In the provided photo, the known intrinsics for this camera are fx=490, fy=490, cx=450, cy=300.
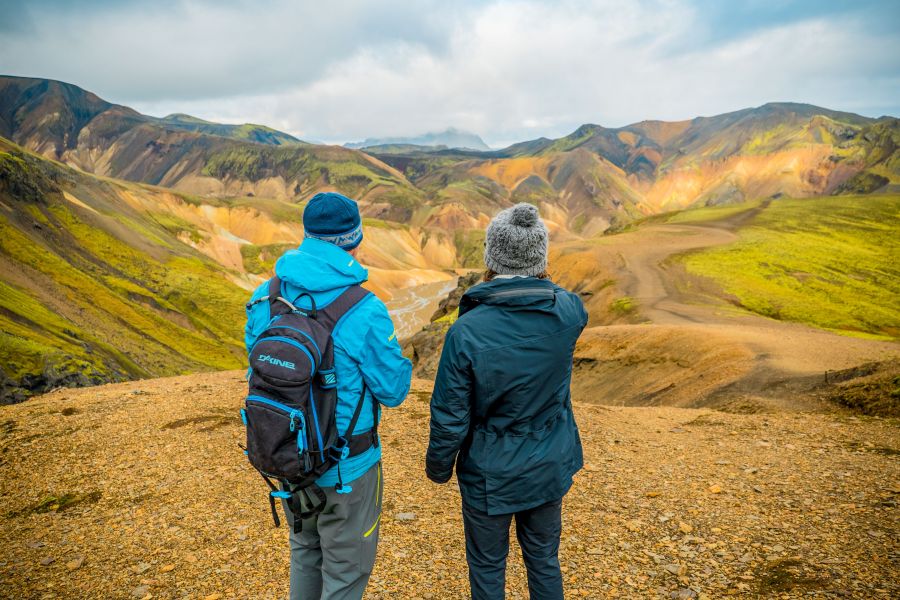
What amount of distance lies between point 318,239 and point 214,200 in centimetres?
16801

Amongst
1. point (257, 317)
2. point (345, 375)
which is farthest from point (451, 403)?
point (257, 317)

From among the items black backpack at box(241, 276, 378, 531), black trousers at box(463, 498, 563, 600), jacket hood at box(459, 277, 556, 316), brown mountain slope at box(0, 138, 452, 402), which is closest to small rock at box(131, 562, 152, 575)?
black backpack at box(241, 276, 378, 531)

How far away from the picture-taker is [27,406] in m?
12.5

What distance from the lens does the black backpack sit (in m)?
3.26

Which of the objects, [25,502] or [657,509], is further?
[25,502]

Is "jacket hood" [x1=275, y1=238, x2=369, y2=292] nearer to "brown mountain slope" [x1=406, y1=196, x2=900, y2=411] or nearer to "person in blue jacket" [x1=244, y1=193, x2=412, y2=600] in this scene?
"person in blue jacket" [x1=244, y1=193, x2=412, y2=600]

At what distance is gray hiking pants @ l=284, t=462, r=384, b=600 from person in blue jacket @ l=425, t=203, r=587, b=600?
0.56 metres

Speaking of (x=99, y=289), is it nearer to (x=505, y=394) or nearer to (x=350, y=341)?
(x=350, y=341)

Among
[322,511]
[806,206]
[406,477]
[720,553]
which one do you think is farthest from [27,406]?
[806,206]

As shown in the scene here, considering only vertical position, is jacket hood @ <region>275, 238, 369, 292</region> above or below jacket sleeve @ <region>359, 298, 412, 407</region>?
→ above

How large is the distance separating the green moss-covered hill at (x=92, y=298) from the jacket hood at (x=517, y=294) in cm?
2537

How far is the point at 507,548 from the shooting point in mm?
3854

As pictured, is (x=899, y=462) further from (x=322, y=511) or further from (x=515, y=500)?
(x=322, y=511)

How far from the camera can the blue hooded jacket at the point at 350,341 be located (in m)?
3.53
